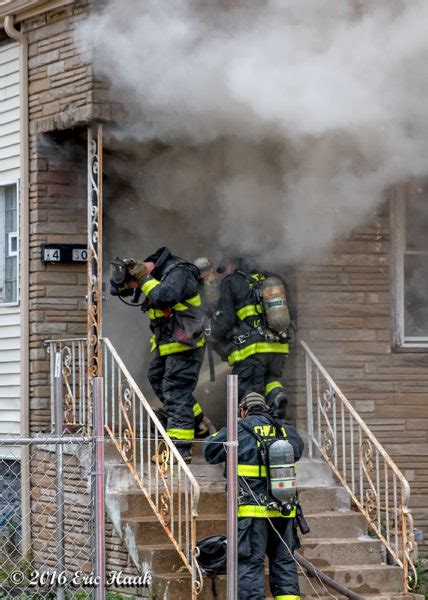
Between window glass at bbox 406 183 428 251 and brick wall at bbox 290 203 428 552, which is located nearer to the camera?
brick wall at bbox 290 203 428 552

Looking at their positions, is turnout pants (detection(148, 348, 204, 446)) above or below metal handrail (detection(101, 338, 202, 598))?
above

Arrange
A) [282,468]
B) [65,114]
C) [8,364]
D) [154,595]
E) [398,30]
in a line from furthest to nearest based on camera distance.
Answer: [8,364]
[65,114]
[398,30]
[154,595]
[282,468]

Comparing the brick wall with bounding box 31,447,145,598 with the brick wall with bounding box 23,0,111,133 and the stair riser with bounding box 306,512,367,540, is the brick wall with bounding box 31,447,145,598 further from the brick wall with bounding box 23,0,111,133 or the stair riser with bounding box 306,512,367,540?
A: the brick wall with bounding box 23,0,111,133

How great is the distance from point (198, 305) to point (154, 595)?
256 centimetres

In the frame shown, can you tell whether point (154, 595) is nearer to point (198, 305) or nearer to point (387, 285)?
point (198, 305)

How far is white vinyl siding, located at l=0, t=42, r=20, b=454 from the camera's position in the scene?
40.2 ft

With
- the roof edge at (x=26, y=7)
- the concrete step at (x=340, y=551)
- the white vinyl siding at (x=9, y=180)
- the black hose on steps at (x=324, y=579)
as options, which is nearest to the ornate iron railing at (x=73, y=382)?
the white vinyl siding at (x=9, y=180)

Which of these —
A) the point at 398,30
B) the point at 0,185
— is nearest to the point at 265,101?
the point at 398,30

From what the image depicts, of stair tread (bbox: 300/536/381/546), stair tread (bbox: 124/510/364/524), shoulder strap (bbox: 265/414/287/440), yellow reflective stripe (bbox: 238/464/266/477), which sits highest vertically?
shoulder strap (bbox: 265/414/287/440)

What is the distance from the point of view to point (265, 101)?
1106 centimetres

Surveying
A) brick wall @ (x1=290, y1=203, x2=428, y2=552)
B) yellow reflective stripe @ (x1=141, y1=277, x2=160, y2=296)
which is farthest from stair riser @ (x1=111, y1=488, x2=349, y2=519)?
yellow reflective stripe @ (x1=141, y1=277, x2=160, y2=296)

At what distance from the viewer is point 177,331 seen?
10758 mm

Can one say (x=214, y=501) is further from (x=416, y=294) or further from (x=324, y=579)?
(x=416, y=294)

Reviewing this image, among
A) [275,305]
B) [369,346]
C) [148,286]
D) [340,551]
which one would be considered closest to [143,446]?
[148,286]
